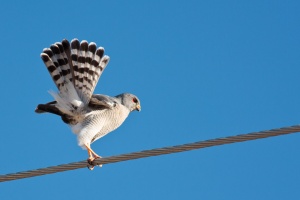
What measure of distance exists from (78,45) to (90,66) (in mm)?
358

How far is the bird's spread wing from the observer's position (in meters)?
9.71

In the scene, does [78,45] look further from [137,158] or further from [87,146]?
[137,158]

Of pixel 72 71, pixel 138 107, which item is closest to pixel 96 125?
pixel 72 71

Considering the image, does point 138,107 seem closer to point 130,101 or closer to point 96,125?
point 130,101

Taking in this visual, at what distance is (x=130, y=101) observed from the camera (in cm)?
1091

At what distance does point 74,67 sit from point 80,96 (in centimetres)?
48

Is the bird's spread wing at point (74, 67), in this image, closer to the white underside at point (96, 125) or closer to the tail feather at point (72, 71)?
the tail feather at point (72, 71)

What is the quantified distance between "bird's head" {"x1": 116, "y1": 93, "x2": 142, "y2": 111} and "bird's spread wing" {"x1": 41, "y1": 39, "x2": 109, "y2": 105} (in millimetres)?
788

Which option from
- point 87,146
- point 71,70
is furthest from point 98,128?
point 71,70

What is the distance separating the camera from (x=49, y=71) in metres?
9.77

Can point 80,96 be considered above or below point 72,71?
below

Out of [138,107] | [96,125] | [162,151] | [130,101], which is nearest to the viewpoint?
[162,151]

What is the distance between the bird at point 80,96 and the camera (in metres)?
9.55

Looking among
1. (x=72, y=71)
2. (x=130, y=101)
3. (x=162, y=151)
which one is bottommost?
(x=162, y=151)
